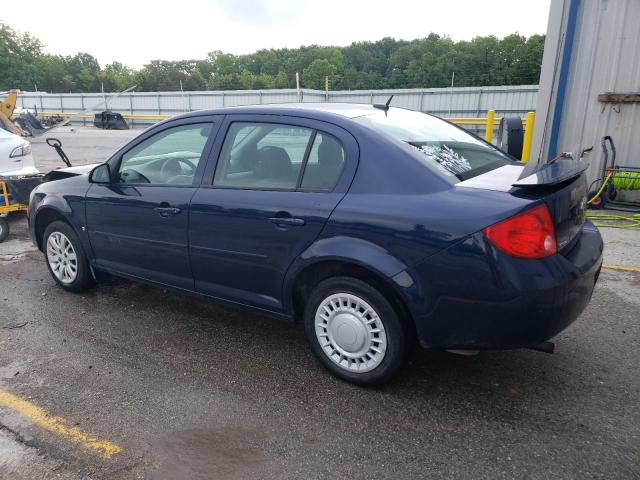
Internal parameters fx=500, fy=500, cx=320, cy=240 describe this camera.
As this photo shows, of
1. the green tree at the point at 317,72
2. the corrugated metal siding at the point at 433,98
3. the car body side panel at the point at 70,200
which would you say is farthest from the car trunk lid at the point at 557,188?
the green tree at the point at 317,72

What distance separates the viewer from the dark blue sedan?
250 cm

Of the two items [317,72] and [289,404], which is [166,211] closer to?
[289,404]

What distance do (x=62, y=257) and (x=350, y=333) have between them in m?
3.04

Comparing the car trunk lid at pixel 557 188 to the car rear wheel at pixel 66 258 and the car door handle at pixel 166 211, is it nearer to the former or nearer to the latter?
the car door handle at pixel 166 211

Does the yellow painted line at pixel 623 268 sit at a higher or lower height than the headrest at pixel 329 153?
lower

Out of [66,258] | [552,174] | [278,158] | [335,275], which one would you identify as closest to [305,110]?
[278,158]

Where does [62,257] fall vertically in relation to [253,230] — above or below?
below

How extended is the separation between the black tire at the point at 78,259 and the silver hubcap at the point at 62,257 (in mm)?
37

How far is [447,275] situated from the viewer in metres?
2.55

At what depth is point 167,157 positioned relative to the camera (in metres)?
3.89

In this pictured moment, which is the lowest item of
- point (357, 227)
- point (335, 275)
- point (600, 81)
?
point (335, 275)

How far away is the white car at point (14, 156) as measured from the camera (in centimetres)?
728

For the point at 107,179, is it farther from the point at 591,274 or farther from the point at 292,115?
the point at 591,274

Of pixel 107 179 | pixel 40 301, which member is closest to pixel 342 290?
pixel 107 179
